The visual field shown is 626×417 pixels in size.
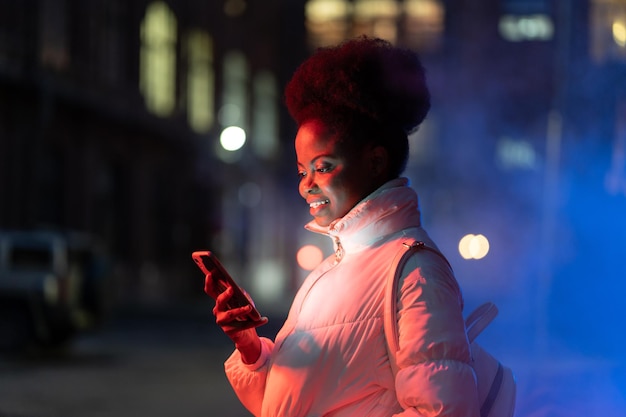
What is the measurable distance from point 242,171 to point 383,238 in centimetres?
3806

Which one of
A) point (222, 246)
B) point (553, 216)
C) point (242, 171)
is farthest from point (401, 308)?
point (242, 171)

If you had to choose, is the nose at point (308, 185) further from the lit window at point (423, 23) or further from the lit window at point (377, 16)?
the lit window at point (377, 16)

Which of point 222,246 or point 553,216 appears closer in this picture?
point 553,216

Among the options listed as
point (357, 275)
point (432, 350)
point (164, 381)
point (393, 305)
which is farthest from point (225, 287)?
point (164, 381)

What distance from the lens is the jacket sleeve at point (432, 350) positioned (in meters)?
2.18

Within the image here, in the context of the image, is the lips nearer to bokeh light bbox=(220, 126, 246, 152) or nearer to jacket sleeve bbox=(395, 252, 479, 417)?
jacket sleeve bbox=(395, 252, 479, 417)

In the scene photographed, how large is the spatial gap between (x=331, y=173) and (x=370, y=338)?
423 mm

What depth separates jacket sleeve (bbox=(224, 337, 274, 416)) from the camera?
269cm

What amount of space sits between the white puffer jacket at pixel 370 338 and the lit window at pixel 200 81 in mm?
33424

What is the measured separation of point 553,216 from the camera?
1438 centimetres

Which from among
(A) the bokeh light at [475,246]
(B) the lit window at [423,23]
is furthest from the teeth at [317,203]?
(B) the lit window at [423,23]

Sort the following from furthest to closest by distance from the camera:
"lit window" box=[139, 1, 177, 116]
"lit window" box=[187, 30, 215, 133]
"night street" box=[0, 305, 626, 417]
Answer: "lit window" box=[187, 30, 215, 133]
"lit window" box=[139, 1, 177, 116]
"night street" box=[0, 305, 626, 417]

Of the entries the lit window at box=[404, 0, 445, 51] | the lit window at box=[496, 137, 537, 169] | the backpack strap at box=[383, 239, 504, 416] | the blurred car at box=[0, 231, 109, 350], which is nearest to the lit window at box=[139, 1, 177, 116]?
the lit window at box=[496, 137, 537, 169]

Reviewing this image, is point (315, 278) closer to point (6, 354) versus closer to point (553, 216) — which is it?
point (553, 216)
